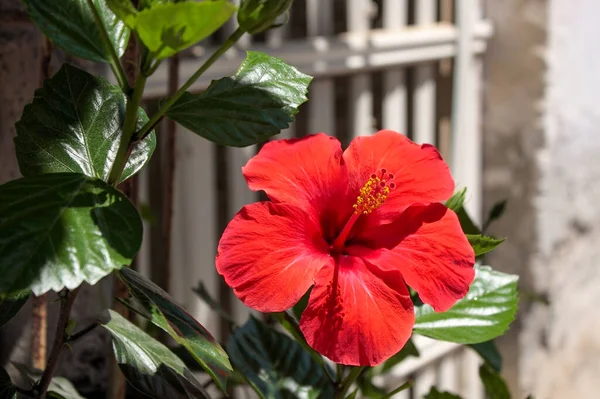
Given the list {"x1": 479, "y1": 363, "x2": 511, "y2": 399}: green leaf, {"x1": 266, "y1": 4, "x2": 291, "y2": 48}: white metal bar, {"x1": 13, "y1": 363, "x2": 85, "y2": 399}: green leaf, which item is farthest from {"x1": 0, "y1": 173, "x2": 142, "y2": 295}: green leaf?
{"x1": 266, "y1": 4, "x2": 291, "y2": 48}: white metal bar

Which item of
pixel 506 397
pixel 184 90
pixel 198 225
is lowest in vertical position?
pixel 506 397

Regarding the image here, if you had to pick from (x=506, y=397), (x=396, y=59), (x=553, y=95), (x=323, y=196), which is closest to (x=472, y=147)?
(x=553, y=95)

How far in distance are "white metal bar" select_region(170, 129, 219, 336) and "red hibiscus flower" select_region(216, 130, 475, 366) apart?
0.89 meters

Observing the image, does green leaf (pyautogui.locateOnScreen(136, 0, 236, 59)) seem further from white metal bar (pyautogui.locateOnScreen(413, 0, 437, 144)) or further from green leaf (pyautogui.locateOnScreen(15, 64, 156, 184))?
white metal bar (pyautogui.locateOnScreen(413, 0, 437, 144))

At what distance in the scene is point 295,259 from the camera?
668 millimetres

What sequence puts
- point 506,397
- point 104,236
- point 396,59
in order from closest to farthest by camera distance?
point 104,236 → point 506,397 → point 396,59

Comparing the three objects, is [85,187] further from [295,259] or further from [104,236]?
[295,259]

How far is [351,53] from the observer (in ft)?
5.99

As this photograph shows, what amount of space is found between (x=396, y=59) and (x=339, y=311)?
4.66 ft

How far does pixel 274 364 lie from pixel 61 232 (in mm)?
459

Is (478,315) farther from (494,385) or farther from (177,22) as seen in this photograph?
(177,22)

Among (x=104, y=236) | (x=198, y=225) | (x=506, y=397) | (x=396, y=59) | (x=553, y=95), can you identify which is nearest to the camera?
(x=104, y=236)

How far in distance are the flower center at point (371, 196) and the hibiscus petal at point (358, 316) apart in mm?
54

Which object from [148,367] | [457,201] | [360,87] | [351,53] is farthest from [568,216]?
[148,367]
